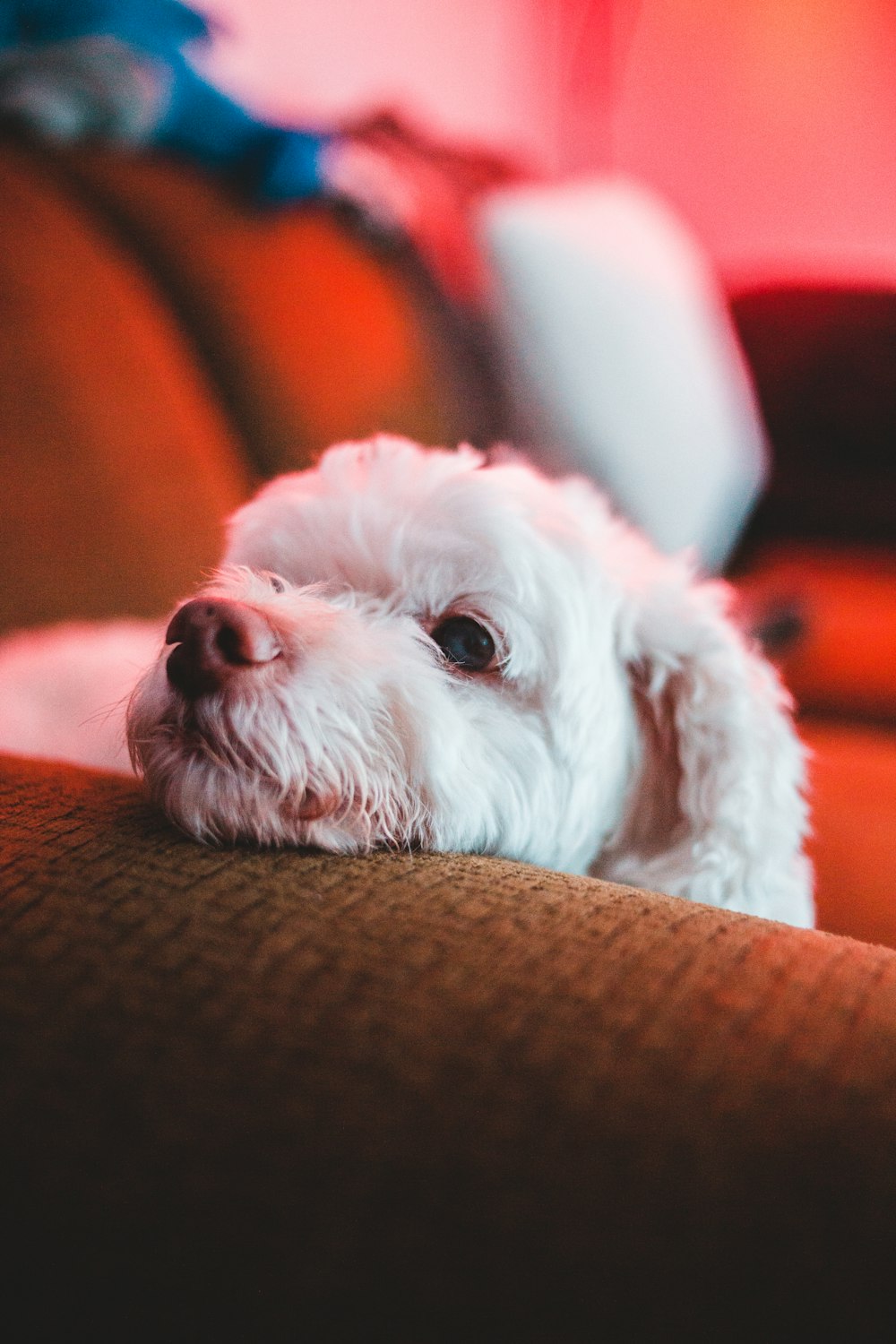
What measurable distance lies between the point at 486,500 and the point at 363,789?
30cm

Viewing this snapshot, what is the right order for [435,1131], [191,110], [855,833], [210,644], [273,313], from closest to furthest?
[435,1131] → [210,644] → [855,833] → [273,313] → [191,110]

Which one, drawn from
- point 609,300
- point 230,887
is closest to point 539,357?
point 609,300

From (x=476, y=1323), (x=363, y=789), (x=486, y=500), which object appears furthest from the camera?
(x=486, y=500)

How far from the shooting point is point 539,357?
228 cm

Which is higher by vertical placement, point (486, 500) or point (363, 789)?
point (486, 500)

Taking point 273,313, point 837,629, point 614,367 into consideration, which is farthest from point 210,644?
point 614,367

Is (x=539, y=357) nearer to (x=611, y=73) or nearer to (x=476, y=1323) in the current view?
(x=476, y=1323)

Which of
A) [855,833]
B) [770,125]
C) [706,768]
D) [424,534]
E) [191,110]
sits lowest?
[855,833]

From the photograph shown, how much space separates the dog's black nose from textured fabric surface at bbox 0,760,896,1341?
231mm

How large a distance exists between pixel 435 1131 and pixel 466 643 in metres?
0.57

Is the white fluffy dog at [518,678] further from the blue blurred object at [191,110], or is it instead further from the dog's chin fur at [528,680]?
the blue blurred object at [191,110]

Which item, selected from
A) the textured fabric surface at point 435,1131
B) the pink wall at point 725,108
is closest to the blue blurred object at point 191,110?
the textured fabric surface at point 435,1131

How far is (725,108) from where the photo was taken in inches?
180

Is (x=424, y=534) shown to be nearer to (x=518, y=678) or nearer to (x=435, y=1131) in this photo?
(x=518, y=678)
